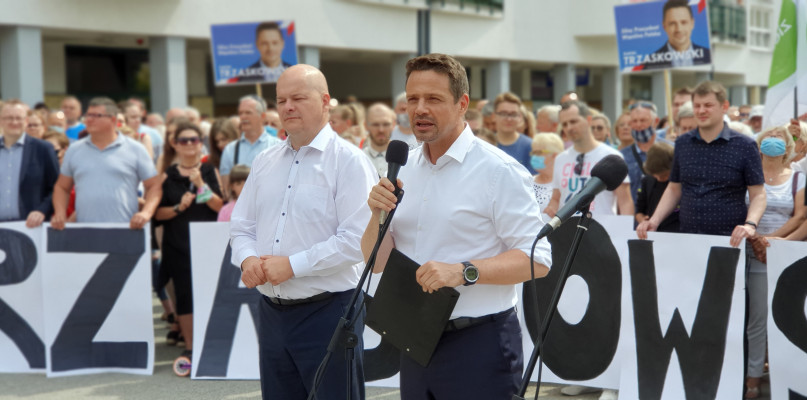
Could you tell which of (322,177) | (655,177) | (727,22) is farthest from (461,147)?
(727,22)

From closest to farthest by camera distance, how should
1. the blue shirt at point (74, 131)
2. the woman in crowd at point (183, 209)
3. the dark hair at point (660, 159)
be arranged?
the dark hair at point (660, 159), the woman in crowd at point (183, 209), the blue shirt at point (74, 131)

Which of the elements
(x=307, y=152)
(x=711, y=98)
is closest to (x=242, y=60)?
(x=711, y=98)

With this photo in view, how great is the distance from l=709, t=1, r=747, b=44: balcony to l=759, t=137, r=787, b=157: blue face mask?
3466 centimetres

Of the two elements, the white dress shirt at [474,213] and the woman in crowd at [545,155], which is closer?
the white dress shirt at [474,213]

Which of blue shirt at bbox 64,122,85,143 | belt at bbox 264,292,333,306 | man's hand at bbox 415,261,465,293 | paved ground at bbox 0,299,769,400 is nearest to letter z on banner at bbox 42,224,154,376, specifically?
paved ground at bbox 0,299,769,400

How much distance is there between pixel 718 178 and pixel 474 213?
3530mm

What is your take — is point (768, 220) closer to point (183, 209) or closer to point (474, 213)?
point (474, 213)

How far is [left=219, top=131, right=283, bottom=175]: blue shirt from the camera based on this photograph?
870cm

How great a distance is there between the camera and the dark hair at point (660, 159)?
24.2ft

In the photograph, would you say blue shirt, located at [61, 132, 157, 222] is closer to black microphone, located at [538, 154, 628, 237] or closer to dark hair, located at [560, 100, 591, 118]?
dark hair, located at [560, 100, 591, 118]

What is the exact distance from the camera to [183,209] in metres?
8.07

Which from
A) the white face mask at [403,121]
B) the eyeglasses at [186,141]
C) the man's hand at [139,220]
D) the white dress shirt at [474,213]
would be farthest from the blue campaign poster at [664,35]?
the white dress shirt at [474,213]

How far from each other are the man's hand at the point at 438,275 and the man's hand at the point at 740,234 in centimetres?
343

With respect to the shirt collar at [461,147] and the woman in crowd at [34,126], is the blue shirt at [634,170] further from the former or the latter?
the woman in crowd at [34,126]
